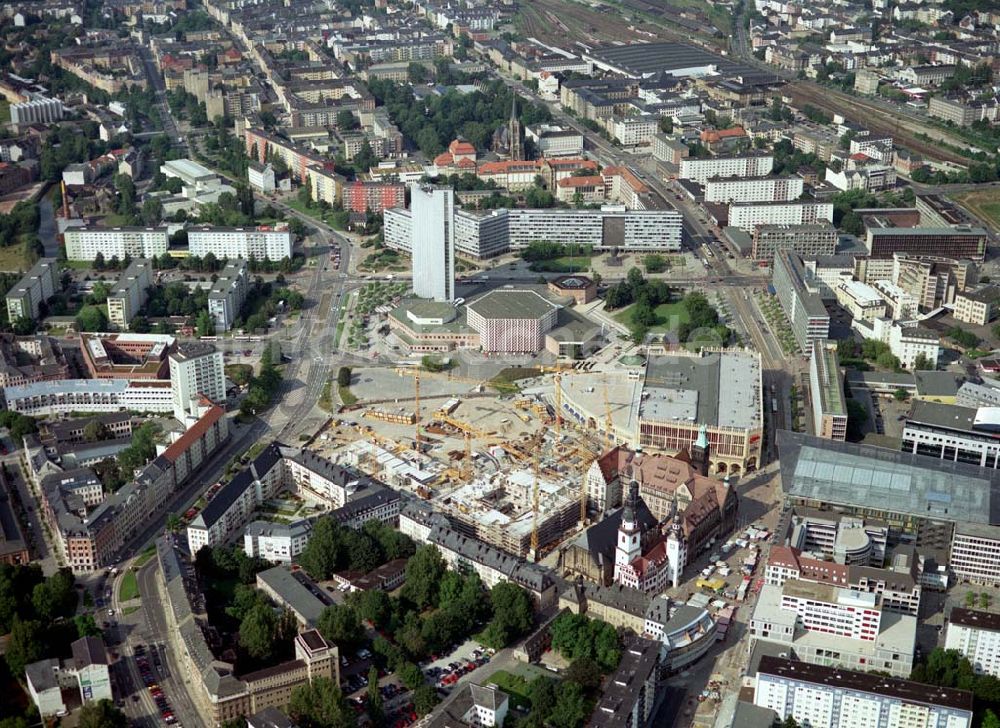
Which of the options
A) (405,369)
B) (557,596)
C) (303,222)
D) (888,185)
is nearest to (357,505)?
(557,596)

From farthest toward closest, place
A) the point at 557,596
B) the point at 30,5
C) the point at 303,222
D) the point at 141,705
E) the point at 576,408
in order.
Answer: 1. the point at 30,5
2. the point at 303,222
3. the point at 576,408
4. the point at 557,596
5. the point at 141,705

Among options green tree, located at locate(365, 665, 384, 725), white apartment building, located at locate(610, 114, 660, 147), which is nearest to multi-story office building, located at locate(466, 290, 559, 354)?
green tree, located at locate(365, 665, 384, 725)

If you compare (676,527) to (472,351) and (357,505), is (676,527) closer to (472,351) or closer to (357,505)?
(357,505)

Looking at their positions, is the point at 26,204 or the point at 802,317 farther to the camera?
the point at 26,204

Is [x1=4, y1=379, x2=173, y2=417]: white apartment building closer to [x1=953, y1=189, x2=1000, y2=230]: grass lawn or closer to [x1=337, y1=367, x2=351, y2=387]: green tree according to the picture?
[x1=337, y1=367, x2=351, y2=387]: green tree

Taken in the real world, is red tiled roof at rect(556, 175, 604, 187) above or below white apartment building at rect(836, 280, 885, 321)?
above

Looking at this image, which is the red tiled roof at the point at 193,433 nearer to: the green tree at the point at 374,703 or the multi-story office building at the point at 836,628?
the green tree at the point at 374,703

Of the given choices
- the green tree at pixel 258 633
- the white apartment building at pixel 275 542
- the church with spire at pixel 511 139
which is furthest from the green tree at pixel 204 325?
the church with spire at pixel 511 139
